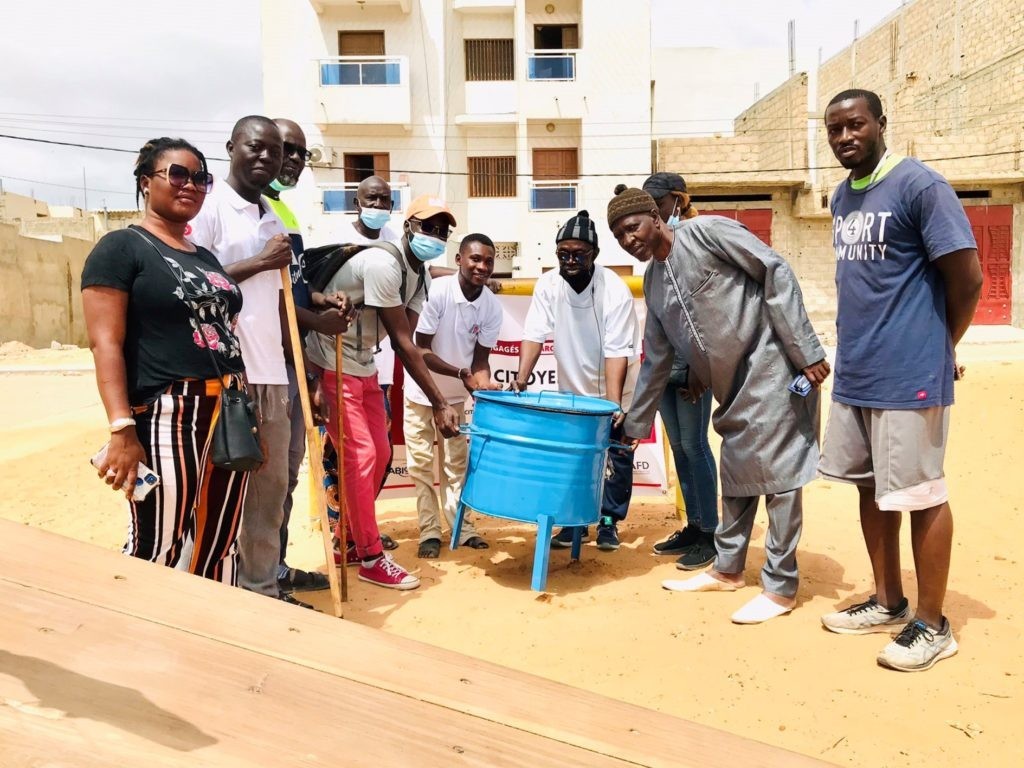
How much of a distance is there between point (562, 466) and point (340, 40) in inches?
847

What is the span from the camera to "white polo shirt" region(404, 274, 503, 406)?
4.55 m

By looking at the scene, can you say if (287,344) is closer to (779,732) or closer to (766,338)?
(766,338)

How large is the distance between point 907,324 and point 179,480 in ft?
8.32

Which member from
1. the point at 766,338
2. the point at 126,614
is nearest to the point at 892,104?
the point at 766,338

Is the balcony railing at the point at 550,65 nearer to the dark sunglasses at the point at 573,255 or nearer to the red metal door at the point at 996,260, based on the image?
the red metal door at the point at 996,260

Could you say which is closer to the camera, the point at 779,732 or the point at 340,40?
the point at 779,732

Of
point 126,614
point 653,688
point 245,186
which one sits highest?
point 245,186

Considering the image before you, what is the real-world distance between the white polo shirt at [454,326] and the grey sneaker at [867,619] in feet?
7.72

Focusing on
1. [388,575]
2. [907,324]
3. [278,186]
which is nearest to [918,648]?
[907,324]

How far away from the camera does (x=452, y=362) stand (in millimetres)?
4648

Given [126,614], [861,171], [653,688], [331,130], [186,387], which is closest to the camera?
[126,614]

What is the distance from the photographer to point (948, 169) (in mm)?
19844

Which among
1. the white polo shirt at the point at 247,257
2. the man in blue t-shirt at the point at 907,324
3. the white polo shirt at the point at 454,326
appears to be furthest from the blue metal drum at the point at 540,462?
the man in blue t-shirt at the point at 907,324

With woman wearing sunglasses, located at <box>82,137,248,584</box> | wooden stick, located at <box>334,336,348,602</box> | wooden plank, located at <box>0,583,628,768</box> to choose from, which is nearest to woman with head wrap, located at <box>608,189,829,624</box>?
wooden stick, located at <box>334,336,348,602</box>
